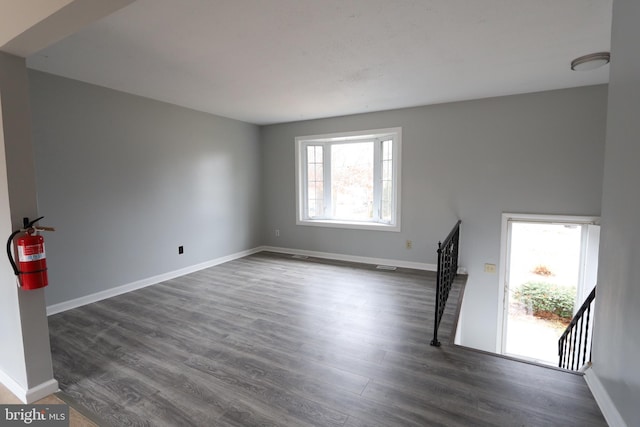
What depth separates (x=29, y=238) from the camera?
1.75 m

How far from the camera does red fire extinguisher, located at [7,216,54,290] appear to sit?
5.69 feet

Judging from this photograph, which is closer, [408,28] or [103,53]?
[408,28]

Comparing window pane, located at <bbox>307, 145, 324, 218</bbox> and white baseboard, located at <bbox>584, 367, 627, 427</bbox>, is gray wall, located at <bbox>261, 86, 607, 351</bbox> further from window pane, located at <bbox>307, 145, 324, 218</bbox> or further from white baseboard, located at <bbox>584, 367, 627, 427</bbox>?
white baseboard, located at <bbox>584, 367, 627, 427</bbox>

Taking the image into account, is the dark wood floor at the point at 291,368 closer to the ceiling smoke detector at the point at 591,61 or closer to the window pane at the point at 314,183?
the window pane at the point at 314,183

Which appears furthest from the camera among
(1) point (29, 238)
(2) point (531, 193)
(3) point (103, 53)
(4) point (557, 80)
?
(2) point (531, 193)

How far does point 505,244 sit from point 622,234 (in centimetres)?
257

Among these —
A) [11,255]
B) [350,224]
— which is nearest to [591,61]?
[350,224]

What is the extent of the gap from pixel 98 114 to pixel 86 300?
209 cm

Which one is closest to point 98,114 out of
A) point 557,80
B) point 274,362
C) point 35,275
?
point 35,275

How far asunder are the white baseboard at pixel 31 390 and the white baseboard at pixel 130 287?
4.11ft

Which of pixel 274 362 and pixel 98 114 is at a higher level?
pixel 98 114

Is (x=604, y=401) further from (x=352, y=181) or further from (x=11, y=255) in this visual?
(x=352, y=181)

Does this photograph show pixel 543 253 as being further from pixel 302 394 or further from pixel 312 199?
pixel 302 394

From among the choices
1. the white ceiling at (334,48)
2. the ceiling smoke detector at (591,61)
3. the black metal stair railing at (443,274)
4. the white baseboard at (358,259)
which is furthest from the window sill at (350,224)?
the ceiling smoke detector at (591,61)
